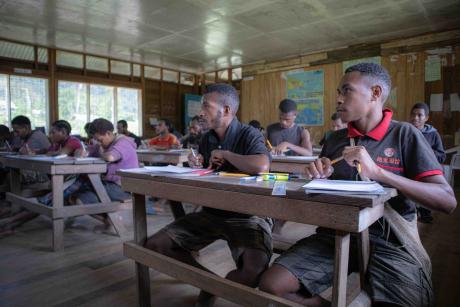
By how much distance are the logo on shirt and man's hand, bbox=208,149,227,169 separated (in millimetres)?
710

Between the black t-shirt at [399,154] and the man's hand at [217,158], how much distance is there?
553 mm

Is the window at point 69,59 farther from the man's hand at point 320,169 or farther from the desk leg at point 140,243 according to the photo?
the man's hand at point 320,169

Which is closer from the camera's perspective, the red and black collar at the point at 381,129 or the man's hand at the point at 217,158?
the red and black collar at the point at 381,129

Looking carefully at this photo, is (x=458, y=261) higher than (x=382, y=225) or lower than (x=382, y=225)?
lower

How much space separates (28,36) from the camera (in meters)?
6.46

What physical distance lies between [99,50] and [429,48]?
275 inches

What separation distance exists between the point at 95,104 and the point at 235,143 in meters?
7.32

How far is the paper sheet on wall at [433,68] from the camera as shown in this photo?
236 inches

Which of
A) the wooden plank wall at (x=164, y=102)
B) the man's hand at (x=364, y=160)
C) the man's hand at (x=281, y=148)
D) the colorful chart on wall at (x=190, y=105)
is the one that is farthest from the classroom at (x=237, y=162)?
the colorful chart on wall at (x=190, y=105)

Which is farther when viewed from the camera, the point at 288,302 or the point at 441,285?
the point at 441,285

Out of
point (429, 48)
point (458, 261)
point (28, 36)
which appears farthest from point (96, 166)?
point (429, 48)

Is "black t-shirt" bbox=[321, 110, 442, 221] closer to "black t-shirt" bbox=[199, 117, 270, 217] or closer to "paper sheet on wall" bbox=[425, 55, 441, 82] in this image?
"black t-shirt" bbox=[199, 117, 270, 217]

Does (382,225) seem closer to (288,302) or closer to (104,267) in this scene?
(288,302)

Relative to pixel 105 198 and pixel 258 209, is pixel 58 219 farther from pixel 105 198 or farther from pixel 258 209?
pixel 258 209
